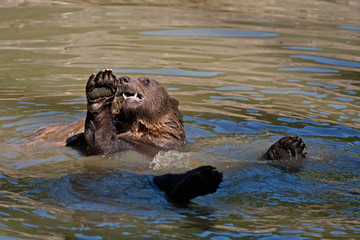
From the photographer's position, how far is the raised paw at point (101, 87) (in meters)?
6.20

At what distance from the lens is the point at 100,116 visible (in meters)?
6.39

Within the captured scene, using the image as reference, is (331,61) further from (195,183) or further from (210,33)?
(195,183)

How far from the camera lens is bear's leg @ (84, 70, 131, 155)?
20.5 feet

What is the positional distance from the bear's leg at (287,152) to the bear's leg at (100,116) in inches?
64.3

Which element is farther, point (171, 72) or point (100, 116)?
point (171, 72)

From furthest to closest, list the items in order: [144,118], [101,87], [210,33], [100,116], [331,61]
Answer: [210,33] → [331,61] → [144,118] → [100,116] → [101,87]

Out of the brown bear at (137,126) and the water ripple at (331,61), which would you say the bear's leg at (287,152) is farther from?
the water ripple at (331,61)

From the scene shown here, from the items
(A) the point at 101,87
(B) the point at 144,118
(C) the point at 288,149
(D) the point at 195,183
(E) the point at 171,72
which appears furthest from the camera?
(E) the point at 171,72

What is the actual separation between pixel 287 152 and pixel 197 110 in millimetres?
2849

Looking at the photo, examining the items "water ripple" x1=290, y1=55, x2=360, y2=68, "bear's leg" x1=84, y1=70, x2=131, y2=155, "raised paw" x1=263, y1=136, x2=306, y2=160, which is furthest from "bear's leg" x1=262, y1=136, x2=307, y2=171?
"water ripple" x1=290, y1=55, x2=360, y2=68

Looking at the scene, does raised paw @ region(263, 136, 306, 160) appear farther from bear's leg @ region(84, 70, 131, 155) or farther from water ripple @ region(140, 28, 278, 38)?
water ripple @ region(140, 28, 278, 38)

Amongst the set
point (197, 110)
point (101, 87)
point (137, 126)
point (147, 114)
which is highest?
point (101, 87)

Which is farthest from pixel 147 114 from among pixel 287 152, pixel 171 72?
pixel 171 72

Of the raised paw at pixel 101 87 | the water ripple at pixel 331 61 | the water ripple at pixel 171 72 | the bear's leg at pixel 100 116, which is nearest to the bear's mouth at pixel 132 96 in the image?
the bear's leg at pixel 100 116
